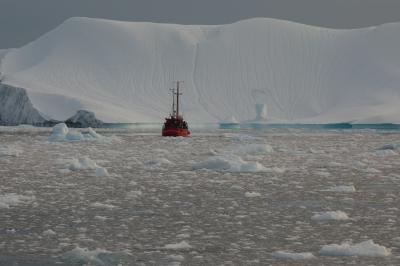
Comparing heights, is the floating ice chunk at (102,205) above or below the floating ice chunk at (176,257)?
above

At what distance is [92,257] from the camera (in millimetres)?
8203

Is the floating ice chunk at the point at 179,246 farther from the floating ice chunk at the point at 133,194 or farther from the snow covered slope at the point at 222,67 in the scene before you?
the snow covered slope at the point at 222,67

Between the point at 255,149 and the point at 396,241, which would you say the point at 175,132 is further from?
the point at 396,241

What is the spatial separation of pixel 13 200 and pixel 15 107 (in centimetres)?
9306

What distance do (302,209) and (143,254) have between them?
4.32m

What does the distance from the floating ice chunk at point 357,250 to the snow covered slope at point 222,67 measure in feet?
408

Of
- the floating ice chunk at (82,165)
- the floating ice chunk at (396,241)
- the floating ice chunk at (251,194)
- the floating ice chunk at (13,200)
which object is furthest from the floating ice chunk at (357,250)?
the floating ice chunk at (82,165)

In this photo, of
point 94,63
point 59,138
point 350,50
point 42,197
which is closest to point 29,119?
point 94,63

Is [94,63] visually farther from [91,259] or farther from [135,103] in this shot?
[91,259]

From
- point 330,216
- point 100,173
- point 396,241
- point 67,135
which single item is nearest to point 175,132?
point 67,135

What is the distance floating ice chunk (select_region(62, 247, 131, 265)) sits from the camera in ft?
26.6

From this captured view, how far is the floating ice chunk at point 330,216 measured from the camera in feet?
36.3

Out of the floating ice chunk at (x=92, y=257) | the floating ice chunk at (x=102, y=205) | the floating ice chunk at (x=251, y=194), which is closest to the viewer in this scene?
the floating ice chunk at (x=92, y=257)

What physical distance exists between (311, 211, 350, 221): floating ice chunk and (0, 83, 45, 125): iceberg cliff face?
311 ft
